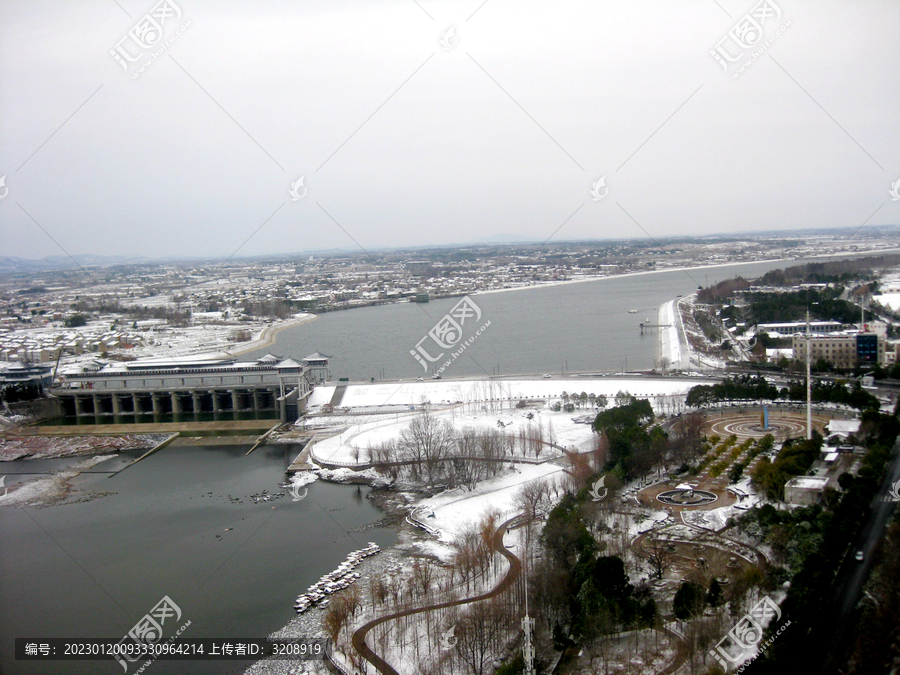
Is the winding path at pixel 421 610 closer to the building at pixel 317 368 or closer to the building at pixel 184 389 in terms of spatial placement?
the building at pixel 184 389

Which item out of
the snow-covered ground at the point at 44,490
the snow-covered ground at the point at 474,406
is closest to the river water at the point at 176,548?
the snow-covered ground at the point at 44,490

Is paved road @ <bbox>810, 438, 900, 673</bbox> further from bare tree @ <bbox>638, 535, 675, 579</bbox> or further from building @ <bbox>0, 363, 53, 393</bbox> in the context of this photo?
building @ <bbox>0, 363, 53, 393</bbox>

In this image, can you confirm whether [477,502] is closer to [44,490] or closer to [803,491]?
[803,491]

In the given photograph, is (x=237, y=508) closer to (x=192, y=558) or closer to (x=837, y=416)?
(x=192, y=558)

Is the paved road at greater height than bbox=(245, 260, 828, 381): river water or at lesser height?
lesser

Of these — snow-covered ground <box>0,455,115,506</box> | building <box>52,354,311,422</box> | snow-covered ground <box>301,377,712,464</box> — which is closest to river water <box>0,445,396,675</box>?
snow-covered ground <box>0,455,115,506</box>

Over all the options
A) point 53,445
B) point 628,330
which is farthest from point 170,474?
point 628,330
